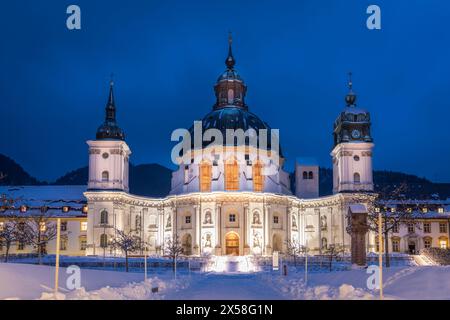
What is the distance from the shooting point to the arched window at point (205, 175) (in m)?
92.8

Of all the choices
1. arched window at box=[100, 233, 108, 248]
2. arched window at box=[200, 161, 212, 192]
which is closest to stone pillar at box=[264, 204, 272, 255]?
arched window at box=[200, 161, 212, 192]

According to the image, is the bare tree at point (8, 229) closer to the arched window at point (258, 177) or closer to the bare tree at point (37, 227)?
the bare tree at point (37, 227)

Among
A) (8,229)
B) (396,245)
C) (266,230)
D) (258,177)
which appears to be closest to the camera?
(8,229)

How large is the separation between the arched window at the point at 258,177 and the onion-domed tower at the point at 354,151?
12111 millimetres

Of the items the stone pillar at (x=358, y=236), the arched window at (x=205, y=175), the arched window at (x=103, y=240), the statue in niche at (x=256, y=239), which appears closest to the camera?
the stone pillar at (x=358, y=236)

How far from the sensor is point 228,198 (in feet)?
292

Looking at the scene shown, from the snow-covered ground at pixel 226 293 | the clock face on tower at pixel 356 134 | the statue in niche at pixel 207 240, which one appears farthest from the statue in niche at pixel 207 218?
the snow-covered ground at pixel 226 293

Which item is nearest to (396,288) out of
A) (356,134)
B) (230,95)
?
(356,134)

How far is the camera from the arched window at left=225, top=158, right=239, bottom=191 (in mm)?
91812

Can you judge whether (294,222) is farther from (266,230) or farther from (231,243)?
(231,243)

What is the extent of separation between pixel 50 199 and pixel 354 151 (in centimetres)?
4927

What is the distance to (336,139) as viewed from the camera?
98312 millimetres

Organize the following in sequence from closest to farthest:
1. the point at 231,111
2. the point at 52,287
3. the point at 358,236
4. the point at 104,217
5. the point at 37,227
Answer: the point at 52,287
the point at 358,236
the point at 37,227
the point at 104,217
the point at 231,111
